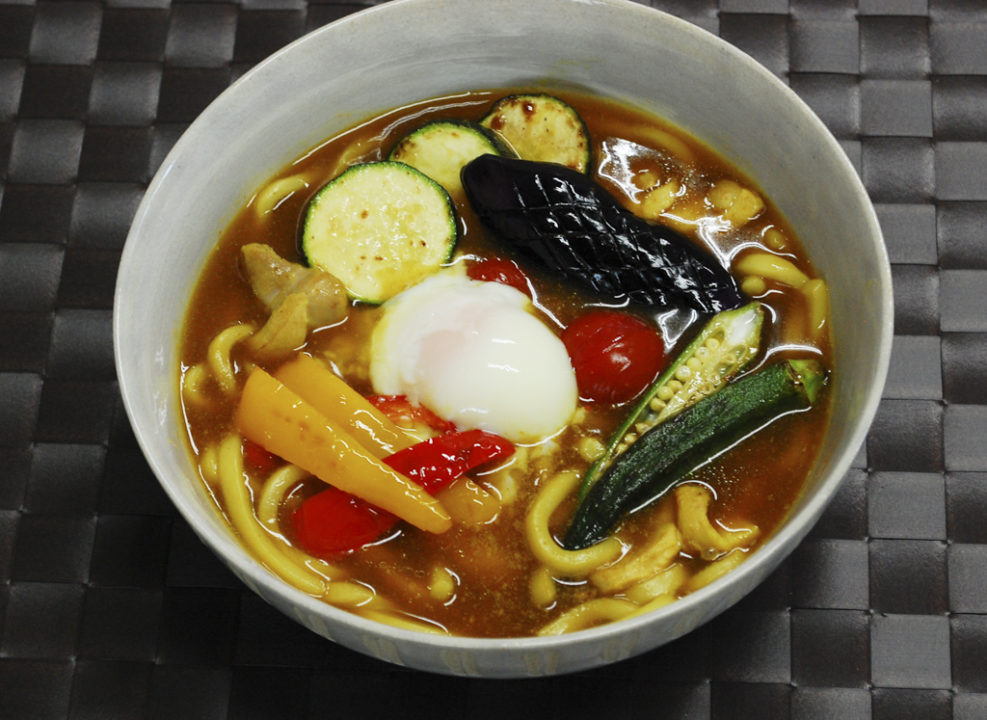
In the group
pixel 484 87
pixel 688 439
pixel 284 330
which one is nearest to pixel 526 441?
pixel 688 439

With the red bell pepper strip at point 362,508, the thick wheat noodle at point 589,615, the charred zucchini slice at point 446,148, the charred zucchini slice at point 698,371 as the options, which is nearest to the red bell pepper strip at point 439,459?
the red bell pepper strip at point 362,508

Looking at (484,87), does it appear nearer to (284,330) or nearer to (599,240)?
(599,240)

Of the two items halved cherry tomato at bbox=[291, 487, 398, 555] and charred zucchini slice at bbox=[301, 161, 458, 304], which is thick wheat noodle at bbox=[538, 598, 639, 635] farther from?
charred zucchini slice at bbox=[301, 161, 458, 304]

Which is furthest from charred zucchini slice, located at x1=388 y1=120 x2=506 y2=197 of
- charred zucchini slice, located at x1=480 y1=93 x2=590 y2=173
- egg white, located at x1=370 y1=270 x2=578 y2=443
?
egg white, located at x1=370 y1=270 x2=578 y2=443

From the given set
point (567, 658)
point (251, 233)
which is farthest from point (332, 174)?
point (567, 658)

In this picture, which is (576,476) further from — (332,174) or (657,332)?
(332,174)

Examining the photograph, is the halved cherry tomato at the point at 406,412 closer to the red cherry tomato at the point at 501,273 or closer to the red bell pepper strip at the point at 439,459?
the red bell pepper strip at the point at 439,459
